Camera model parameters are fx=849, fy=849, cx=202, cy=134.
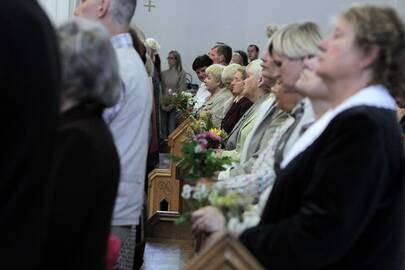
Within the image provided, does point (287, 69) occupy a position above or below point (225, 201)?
above

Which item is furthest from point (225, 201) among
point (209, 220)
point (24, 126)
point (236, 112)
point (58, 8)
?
point (236, 112)

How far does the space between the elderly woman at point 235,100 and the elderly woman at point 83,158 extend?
491cm

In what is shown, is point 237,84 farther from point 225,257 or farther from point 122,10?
point 225,257

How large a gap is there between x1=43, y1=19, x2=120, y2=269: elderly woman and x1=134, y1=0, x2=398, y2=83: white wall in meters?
14.3

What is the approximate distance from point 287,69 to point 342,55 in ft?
3.12

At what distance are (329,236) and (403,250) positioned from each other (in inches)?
14.1

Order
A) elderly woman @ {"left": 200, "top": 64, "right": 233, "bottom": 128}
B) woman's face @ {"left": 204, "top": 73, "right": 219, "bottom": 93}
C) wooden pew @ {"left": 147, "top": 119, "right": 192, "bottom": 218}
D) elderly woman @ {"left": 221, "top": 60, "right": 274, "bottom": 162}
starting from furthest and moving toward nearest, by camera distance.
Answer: woman's face @ {"left": 204, "top": 73, "right": 219, "bottom": 93}, elderly woman @ {"left": 200, "top": 64, "right": 233, "bottom": 128}, wooden pew @ {"left": 147, "top": 119, "right": 192, "bottom": 218}, elderly woman @ {"left": 221, "top": 60, "right": 274, "bottom": 162}

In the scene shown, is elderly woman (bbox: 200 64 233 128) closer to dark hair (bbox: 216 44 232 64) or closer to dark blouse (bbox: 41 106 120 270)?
dark hair (bbox: 216 44 232 64)

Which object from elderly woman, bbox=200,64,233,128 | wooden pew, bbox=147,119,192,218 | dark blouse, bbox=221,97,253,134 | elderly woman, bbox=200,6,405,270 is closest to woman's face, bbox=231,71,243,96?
dark blouse, bbox=221,97,253,134

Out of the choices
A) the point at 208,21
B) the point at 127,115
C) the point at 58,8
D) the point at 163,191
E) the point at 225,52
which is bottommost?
the point at 163,191

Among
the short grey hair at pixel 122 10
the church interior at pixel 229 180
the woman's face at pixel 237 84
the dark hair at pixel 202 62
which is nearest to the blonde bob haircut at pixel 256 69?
the woman's face at pixel 237 84

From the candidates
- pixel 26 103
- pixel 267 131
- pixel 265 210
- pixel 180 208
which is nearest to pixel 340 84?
pixel 265 210

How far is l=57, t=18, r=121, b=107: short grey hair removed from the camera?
217 centimetres

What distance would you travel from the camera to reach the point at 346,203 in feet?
7.79
